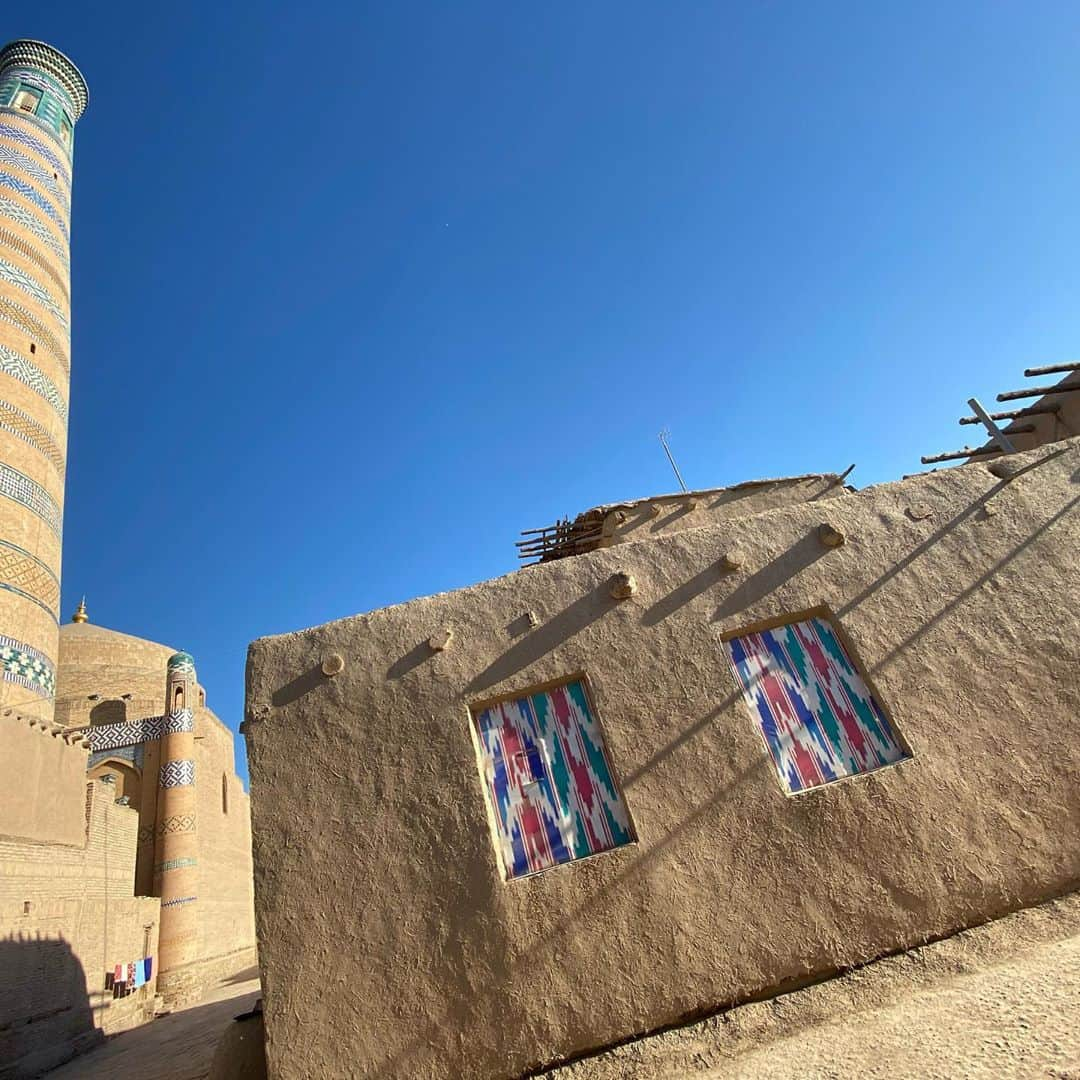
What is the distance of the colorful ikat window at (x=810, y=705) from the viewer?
4203 millimetres

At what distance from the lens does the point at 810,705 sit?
14.4 ft

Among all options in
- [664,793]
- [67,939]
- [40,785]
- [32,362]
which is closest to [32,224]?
[32,362]

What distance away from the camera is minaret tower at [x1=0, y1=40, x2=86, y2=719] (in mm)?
11523

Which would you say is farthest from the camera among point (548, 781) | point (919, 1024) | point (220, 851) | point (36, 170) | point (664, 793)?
point (220, 851)

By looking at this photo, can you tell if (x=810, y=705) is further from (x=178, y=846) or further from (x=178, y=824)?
(x=178, y=824)

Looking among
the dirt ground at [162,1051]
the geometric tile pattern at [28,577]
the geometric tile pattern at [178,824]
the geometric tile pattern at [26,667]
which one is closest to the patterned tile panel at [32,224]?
the geometric tile pattern at [28,577]

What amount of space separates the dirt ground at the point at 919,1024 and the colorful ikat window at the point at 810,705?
1003mm

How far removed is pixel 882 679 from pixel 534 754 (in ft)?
7.49

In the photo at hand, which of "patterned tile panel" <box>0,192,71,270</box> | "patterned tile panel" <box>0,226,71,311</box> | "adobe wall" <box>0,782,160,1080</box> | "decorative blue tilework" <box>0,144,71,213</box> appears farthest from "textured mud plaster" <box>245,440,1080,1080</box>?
"decorative blue tilework" <box>0,144,71,213</box>

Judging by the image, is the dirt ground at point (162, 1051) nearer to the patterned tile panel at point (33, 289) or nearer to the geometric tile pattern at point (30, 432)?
the geometric tile pattern at point (30, 432)

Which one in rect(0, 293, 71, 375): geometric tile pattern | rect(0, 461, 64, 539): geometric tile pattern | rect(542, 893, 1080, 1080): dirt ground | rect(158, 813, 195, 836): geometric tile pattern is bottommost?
rect(542, 893, 1080, 1080): dirt ground

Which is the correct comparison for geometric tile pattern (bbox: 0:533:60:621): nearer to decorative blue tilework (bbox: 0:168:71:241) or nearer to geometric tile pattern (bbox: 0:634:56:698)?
geometric tile pattern (bbox: 0:634:56:698)

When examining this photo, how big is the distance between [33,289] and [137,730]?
1044 cm

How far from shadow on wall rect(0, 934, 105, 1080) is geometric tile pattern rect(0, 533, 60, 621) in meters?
5.94
